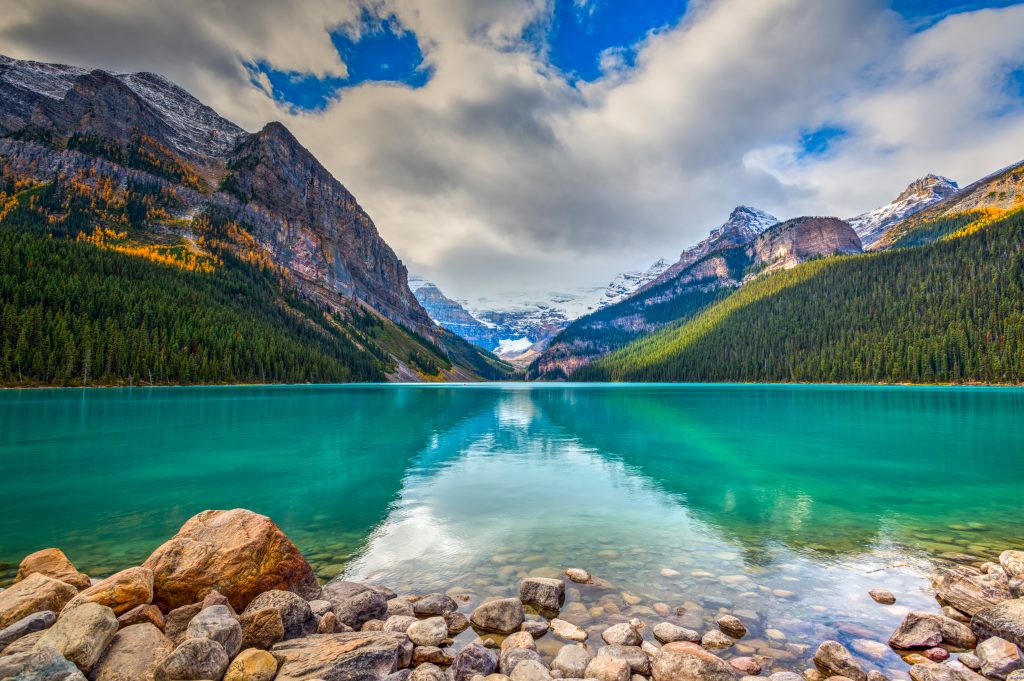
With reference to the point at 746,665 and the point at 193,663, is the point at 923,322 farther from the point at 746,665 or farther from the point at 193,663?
the point at 193,663

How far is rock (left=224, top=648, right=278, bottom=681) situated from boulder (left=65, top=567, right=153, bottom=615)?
2925mm

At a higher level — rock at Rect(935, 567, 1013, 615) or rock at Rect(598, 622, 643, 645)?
rock at Rect(935, 567, 1013, 615)

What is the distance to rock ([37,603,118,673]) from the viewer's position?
6770 millimetres

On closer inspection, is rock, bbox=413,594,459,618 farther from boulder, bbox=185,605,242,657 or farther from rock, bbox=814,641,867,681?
rock, bbox=814,641,867,681

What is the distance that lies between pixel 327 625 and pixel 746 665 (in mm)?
7747

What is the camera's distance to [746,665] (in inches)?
321

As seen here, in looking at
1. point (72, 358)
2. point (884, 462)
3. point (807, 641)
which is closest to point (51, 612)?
point (807, 641)

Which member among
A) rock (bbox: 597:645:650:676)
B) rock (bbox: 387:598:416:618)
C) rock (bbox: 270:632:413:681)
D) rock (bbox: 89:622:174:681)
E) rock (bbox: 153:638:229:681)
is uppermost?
rock (bbox: 153:638:229:681)

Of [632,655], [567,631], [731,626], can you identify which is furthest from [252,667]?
[731,626]

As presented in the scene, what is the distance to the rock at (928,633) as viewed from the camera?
349 inches

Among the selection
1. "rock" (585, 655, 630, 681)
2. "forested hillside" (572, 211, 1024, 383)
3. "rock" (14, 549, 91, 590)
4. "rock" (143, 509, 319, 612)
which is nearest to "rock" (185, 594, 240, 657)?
"rock" (143, 509, 319, 612)

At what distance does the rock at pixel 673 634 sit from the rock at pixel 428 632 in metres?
4.25

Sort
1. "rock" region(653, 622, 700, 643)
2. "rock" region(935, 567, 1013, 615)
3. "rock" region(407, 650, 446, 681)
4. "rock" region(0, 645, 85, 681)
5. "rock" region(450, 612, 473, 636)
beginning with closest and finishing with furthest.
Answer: "rock" region(0, 645, 85, 681) → "rock" region(407, 650, 446, 681) → "rock" region(653, 622, 700, 643) → "rock" region(450, 612, 473, 636) → "rock" region(935, 567, 1013, 615)

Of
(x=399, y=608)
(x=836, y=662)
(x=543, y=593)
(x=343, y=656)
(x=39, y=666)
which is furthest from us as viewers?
(x=543, y=593)
